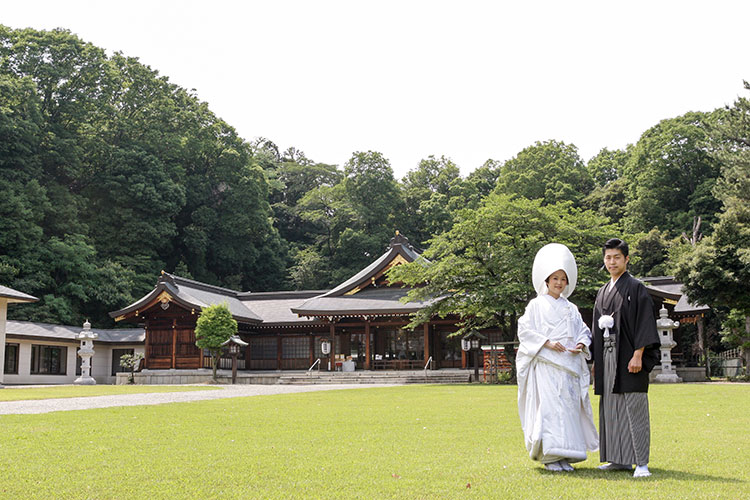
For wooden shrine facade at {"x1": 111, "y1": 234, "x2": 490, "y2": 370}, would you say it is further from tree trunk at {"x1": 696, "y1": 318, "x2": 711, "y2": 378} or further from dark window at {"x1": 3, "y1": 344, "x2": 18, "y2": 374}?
tree trunk at {"x1": 696, "y1": 318, "x2": 711, "y2": 378}

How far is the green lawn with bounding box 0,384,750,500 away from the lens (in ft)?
15.4

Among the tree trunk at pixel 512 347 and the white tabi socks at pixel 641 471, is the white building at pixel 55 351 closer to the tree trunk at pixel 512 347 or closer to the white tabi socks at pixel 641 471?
the tree trunk at pixel 512 347

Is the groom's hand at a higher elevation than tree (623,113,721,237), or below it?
below

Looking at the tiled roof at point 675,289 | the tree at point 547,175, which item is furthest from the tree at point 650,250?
the tree at point 547,175

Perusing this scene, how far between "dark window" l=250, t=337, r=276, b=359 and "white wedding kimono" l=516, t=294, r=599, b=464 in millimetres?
30375

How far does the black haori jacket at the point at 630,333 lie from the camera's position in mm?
5590

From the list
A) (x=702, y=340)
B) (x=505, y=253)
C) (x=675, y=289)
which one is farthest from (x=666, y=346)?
(x=675, y=289)

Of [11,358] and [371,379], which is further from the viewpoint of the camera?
[11,358]

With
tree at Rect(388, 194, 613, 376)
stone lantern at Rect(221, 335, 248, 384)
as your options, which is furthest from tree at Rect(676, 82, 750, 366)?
stone lantern at Rect(221, 335, 248, 384)

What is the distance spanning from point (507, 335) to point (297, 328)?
1356 cm

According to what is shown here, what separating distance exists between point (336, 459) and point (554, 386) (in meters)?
1.99

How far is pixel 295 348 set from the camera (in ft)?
115

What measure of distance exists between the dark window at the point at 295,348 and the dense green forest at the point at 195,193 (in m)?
9.48

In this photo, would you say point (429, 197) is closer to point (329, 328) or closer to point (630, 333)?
point (329, 328)
